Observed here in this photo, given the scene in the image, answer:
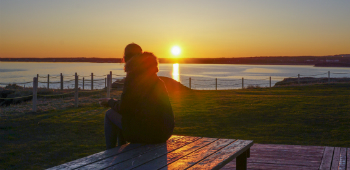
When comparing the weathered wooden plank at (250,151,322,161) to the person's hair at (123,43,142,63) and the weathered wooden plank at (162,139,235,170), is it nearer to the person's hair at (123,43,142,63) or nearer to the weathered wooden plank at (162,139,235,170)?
the weathered wooden plank at (162,139,235,170)

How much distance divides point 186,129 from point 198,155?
5.05 metres

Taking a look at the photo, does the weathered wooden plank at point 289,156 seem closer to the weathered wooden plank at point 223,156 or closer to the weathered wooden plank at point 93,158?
the weathered wooden plank at point 223,156

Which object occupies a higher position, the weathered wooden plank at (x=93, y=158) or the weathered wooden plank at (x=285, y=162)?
the weathered wooden plank at (x=93, y=158)

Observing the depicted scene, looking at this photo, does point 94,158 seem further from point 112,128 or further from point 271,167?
point 271,167

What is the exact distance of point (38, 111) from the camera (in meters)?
11.0

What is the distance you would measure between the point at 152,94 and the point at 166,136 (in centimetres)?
42

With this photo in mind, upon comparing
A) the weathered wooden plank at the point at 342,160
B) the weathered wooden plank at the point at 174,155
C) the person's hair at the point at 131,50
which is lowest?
the weathered wooden plank at the point at 342,160

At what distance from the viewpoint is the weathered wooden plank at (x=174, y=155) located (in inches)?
91.2

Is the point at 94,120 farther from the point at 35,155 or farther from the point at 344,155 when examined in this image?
the point at 344,155

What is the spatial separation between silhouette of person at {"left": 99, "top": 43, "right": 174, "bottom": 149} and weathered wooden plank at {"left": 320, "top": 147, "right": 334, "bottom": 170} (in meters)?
1.83

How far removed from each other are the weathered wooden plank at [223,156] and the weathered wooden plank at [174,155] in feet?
0.66

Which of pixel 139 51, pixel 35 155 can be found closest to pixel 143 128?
pixel 139 51

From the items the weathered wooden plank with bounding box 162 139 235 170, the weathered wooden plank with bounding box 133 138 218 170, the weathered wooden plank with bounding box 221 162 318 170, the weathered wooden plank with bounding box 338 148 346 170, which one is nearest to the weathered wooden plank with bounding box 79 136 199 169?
the weathered wooden plank with bounding box 133 138 218 170

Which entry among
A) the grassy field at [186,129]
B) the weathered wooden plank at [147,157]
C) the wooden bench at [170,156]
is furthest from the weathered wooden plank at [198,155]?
the grassy field at [186,129]
